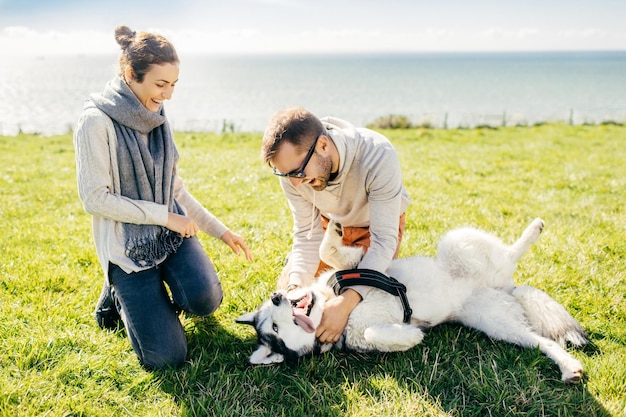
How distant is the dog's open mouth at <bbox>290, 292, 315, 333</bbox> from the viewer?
296 cm

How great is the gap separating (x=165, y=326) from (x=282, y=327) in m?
0.83

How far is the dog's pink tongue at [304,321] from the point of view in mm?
2959

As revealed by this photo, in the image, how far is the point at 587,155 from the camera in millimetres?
9930

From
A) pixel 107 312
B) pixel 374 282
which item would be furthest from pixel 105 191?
pixel 374 282

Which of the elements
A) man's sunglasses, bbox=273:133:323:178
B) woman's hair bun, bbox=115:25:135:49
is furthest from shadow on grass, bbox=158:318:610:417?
woman's hair bun, bbox=115:25:135:49

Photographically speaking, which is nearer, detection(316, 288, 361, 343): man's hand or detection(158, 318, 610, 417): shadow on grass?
detection(158, 318, 610, 417): shadow on grass

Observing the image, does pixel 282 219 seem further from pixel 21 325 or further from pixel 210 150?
pixel 210 150

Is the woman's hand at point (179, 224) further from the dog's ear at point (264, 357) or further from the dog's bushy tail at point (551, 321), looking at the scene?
the dog's bushy tail at point (551, 321)

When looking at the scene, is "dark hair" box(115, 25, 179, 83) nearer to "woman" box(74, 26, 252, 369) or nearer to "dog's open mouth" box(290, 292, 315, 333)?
"woman" box(74, 26, 252, 369)

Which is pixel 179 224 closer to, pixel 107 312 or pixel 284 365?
pixel 107 312

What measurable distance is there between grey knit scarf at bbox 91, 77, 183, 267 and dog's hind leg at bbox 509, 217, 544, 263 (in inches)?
107

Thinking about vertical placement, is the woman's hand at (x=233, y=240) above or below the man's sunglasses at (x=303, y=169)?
below

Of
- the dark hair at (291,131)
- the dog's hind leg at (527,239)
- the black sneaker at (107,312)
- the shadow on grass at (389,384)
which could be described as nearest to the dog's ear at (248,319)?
the shadow on grass at (389,384)

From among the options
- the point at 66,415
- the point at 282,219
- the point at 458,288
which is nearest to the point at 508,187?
the point at 282,219
